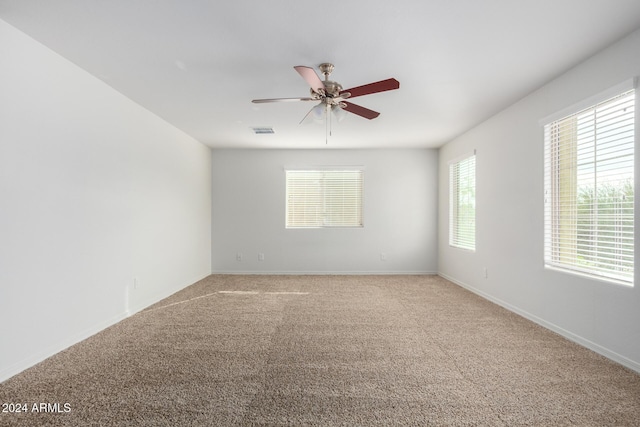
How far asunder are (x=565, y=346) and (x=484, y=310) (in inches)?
42.8

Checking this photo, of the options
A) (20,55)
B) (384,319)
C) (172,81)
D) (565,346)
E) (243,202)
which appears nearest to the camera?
(20,55)

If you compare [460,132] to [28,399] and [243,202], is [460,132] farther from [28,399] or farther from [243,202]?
[28,399]

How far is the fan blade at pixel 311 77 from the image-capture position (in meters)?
2.34

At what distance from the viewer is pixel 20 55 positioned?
2391mm

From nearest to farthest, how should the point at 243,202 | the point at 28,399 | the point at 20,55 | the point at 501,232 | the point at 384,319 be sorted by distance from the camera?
the point at 28,399, the point at 20,55, the point at 384,319, the point at 501,232, the point at 243,202

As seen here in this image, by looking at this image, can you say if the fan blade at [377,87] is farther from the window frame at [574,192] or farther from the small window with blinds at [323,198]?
the small window with blinds at [323,198]

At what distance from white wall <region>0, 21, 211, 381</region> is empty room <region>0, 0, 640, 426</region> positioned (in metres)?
0.02

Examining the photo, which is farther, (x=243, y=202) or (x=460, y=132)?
(x=243, y=202)

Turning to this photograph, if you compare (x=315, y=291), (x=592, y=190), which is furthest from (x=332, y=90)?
(x=315, y=291)

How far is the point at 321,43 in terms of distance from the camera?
8.21ft

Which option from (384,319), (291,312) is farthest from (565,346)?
(291,312)

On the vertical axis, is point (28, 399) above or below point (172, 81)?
below

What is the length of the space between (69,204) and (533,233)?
4472 millimetres

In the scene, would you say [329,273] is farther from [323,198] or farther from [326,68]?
[326,68]
